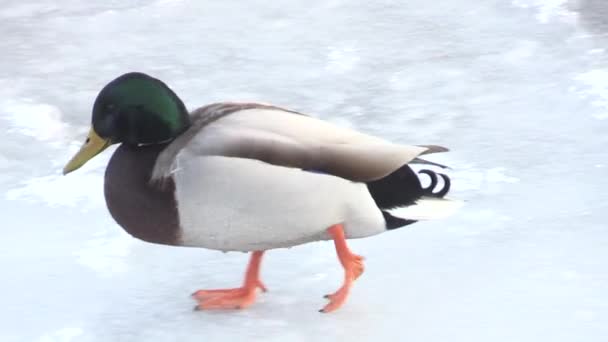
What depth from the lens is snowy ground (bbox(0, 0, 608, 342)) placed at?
11.7 feet

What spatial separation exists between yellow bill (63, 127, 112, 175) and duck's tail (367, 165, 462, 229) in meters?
0.69

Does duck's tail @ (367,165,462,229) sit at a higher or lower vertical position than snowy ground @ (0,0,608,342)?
higher

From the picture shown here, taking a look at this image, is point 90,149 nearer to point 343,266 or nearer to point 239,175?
point 239,175

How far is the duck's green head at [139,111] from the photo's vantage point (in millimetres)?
3270

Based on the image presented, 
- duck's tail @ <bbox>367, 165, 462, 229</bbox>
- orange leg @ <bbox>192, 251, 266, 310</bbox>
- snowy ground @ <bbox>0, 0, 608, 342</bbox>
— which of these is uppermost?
duck's tail @ <bbox>367, 165, 462, 229</bbox>

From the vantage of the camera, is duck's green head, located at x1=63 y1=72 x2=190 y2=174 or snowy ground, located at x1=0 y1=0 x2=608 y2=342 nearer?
duck's green head, located at x1=63 y1=72 x2=190 y2=174

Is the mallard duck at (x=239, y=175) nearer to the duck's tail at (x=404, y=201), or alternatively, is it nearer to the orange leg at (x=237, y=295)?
the duck's tail at (x=404, y=201)

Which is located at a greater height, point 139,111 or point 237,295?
point 139,111

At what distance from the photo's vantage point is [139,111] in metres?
3.28

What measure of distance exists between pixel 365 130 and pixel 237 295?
1.72 m

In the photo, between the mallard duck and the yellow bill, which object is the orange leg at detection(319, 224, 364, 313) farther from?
the yellow bill

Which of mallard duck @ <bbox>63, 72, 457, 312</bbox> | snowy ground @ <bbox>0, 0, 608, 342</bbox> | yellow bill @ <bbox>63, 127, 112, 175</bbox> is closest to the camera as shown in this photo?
mallard duck @ <bbox>63, 72, 457, 312</bbox>

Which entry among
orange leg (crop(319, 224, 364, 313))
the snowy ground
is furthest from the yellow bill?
orange leg (crop(319, 224, 364, 313))

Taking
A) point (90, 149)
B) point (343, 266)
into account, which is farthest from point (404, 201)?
point (90, 149)
